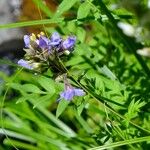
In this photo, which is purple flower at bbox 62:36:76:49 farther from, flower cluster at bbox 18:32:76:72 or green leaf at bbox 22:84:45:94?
green leaf at bbox 22:84:45:94

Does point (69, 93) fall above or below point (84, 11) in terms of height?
below

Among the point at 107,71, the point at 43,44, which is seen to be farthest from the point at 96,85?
the point at 43,44

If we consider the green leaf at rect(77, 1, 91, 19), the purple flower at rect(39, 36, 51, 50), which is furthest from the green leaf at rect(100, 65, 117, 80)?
the purple flower at rect(39, 36, 51, 50)

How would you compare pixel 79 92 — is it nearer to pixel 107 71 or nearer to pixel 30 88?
pixel 30 88

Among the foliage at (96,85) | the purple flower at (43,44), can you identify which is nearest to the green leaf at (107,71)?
the foliage at (96,85)

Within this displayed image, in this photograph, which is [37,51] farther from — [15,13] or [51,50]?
[15,13]
